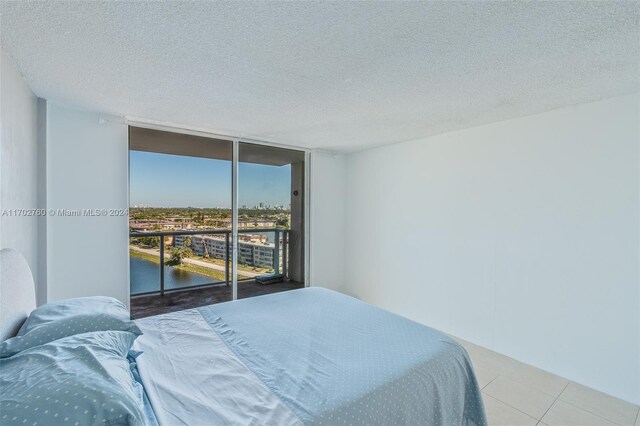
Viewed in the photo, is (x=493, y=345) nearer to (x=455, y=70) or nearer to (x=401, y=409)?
(x=401, y=409)

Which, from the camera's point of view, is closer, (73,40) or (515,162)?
(73,40)

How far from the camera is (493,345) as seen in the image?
3064mm

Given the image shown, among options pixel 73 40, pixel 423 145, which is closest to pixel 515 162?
pixel 423 145

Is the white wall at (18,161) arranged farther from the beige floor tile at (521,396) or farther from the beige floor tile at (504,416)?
the beige floor tile at (521,396)

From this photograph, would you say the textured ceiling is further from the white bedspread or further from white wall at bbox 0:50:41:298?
the white bedspread

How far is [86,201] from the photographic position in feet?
9.27

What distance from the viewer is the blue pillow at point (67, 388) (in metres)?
0.78

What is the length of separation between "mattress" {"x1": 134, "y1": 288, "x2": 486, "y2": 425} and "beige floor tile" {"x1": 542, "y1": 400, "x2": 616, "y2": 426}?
0.87m

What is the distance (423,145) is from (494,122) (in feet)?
2.82

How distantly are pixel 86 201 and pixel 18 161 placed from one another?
2.66 ft

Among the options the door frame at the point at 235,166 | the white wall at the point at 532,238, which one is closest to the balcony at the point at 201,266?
the door frame at the point at 235,166

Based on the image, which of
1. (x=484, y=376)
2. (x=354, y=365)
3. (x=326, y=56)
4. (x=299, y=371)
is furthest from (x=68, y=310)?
(x=484, y=376)

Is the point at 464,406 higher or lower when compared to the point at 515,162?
lower

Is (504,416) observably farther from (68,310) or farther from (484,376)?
(68,310)
